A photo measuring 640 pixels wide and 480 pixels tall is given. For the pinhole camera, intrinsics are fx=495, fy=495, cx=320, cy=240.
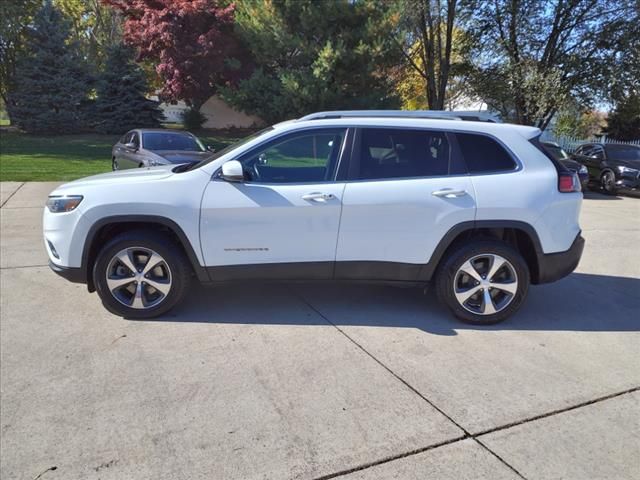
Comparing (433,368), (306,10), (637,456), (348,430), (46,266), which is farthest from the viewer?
(306,10)

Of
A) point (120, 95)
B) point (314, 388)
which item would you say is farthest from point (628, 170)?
point (120, 95)

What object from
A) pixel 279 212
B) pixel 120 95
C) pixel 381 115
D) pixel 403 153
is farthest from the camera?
pixel 120 95

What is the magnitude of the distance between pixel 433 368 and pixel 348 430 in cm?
99

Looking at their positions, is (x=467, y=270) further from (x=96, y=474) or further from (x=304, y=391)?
(x=96, y=474)

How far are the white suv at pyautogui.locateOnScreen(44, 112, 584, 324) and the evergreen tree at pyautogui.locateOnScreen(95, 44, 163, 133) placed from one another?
21984 millimetres

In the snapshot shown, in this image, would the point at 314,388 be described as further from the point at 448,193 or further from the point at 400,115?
the point at 400,115

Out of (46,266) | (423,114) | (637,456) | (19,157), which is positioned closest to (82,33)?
(19,157)

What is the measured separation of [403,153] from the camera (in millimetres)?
4297

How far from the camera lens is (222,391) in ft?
10.6

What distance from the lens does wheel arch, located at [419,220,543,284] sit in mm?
4222

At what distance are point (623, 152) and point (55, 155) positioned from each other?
62.9ft

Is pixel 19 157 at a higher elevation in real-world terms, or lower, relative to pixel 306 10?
lower

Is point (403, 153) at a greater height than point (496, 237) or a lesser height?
greater

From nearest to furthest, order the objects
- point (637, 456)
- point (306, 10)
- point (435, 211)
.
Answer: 1. point (637, 456)
2. point (435, 211)
3. point (306, 10)
